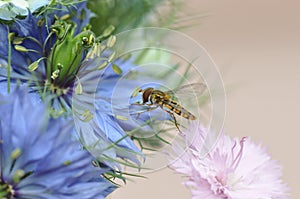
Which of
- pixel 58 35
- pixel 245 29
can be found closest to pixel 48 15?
pixel 58 35

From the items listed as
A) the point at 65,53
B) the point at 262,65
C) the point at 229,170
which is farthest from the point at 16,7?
the point at 262,65

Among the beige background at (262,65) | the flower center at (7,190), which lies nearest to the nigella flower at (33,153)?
the flower center at (7,190)

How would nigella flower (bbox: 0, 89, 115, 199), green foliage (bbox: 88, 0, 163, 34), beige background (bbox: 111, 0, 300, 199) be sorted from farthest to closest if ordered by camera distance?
beige background (bbox: 111, 0, 300, 199)
green foliage (bbox: 88, 0, 163, 34)
nigella flower (bbox: 0, 89, 115, 199)

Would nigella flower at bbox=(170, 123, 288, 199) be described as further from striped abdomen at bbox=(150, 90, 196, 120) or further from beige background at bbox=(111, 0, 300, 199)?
beige background at bbox=(111, 0, 300, 199)

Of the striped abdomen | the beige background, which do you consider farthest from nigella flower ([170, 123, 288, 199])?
the beige background

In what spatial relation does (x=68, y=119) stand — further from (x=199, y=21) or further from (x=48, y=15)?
(x=199, y=21)

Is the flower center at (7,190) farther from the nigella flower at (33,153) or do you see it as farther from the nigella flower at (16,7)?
the nigella flower at (16,7)
